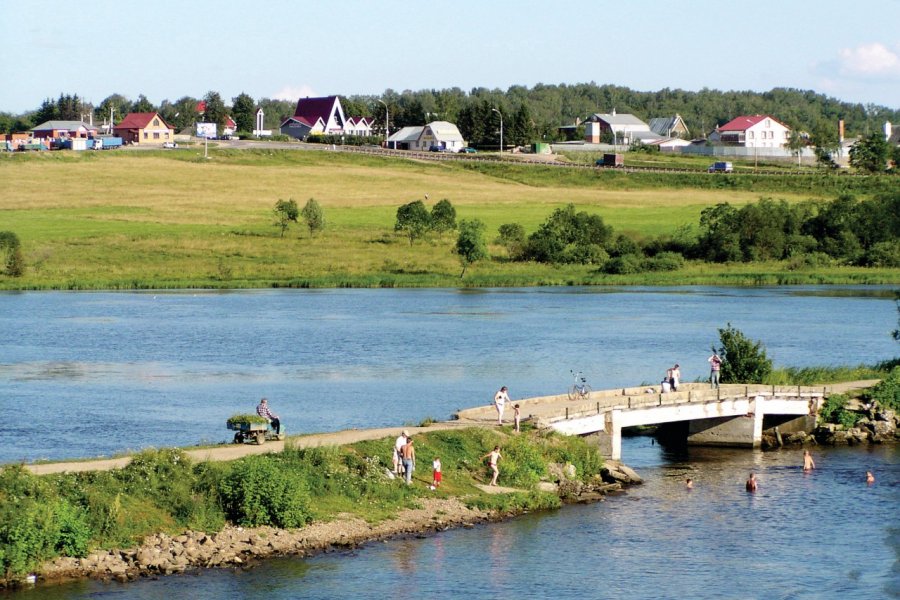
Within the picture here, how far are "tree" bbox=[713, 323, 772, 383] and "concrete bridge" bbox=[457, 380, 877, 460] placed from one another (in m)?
2.78

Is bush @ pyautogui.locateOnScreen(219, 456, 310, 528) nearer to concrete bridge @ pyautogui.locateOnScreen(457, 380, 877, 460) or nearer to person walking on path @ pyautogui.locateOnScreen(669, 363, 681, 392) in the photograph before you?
concrete bridge @ pyautogui.locateOnScreen(457, 380, 877, 460)

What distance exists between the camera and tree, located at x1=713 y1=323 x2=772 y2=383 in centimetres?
6512

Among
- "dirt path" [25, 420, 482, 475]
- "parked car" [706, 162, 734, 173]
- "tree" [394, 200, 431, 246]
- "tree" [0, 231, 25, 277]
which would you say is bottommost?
"dirt path" [25, 420, 482, 475]

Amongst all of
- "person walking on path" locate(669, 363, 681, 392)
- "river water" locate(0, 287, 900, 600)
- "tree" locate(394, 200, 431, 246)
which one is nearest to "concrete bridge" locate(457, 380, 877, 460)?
"person walking on path" locate(669, 363, 681, 392)

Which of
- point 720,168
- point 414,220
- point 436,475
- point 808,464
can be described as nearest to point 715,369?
point 808,464

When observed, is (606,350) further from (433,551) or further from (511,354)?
(433,551)

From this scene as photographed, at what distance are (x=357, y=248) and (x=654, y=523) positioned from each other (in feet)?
295

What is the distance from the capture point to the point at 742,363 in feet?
214

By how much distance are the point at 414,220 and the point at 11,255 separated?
37.3m

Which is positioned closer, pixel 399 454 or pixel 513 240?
pixel 399 454

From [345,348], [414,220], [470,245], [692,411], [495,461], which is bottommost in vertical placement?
[345,348]

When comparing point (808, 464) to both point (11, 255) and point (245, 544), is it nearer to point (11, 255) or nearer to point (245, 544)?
point (245, 544)

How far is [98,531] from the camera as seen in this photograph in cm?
3856

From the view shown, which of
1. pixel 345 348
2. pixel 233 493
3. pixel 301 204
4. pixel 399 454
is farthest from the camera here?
pixel 301 204
